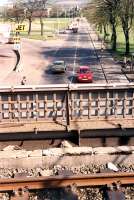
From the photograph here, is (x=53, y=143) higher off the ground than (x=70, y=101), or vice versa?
(x=70, y=101)

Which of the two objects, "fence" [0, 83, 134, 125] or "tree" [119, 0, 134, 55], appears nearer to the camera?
"fence" [0, 83, 134, 125]

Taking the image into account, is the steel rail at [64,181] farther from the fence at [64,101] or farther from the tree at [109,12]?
the tree at [109,12]

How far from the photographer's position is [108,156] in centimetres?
1249

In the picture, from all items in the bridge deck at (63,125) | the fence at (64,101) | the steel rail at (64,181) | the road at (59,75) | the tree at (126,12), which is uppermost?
the tree at (126,12)

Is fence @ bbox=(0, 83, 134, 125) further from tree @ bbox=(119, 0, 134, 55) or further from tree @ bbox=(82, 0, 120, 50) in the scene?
tree @ bbox=(82, 0, 120, 50)

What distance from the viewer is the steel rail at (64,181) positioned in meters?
10.5

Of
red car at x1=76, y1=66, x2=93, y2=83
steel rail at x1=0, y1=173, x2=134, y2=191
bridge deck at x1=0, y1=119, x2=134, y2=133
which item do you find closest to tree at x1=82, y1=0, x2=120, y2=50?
red car at x1=76, y1=66, x2=93, y2=83

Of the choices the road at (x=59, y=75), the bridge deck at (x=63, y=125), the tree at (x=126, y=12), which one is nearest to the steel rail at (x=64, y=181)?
the bridge deck at (x=63, y=125)

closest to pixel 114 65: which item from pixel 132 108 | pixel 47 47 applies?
pixel 47 47

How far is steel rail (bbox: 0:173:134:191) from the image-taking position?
34.5 feet

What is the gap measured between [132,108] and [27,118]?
11.8 feet

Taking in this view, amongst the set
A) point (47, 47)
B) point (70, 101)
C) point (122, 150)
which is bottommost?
point (47, 47)

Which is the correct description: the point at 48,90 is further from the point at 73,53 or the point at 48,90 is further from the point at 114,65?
the point at 73,53

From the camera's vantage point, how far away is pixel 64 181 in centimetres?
1062
